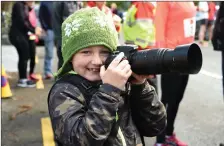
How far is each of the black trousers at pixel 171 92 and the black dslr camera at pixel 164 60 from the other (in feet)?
6.22

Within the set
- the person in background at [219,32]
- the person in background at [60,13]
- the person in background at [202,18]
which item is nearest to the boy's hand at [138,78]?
the person in background at [219,32]

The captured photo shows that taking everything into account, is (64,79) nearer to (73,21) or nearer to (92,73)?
(92,73)

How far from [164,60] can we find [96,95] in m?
0.31

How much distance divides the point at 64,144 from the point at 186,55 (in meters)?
0.62

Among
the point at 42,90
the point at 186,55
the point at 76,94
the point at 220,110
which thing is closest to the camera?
the point at 186,55

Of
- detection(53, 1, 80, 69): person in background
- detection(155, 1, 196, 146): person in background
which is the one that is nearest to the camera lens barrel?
detection(155, 1, 196, 146): person in background

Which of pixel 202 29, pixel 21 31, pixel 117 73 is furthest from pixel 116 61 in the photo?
pixel 202 29

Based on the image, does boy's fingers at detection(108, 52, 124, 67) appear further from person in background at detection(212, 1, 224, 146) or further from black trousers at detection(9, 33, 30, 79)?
black trousers at detection(9, 33, 30, 79)

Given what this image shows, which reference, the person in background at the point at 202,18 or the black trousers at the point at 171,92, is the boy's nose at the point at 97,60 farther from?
the person in background at the point at 202,18

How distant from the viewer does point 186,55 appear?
57.9 inches

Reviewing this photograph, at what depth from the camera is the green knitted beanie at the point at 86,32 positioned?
1608 mm

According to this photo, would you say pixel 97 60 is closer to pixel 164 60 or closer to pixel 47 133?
pixel 164 60

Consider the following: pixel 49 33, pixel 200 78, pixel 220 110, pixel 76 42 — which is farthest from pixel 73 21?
pixel 200 78

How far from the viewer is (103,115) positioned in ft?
4.84
